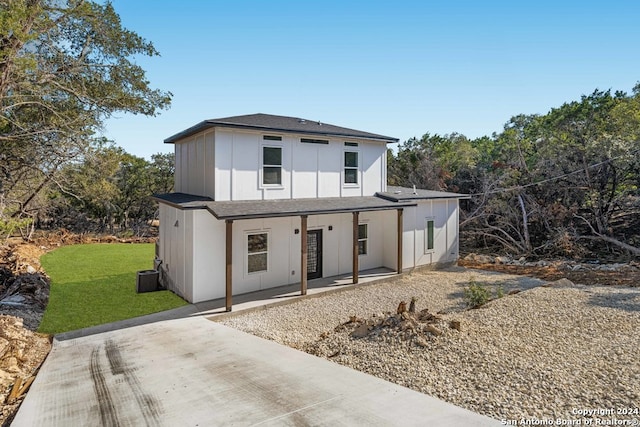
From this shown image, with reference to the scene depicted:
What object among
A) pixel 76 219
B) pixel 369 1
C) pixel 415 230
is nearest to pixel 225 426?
pixel 415 230

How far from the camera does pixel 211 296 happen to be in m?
10.5

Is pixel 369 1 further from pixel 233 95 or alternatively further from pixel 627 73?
pixel 627 73

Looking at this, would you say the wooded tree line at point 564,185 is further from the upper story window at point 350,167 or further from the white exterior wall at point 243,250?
the upper story window at point 350,167

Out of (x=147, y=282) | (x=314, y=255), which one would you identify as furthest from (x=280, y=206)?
(x=147, y=282)

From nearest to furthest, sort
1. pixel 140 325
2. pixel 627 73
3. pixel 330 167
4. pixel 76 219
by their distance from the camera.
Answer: pixel 140 325 → pixel 330 167 → pixel 627 73 → pixel 76 219

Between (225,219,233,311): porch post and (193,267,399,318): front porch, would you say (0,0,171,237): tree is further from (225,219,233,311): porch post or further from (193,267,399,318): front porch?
(193,267,399,318): front porch

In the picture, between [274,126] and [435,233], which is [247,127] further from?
[435,233]

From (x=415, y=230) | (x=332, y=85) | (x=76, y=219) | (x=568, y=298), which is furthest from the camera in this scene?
(x=76, y=219)

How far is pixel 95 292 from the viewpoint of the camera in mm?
11820

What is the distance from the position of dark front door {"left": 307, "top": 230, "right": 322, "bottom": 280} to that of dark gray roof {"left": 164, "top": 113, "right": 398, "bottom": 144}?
140 inches

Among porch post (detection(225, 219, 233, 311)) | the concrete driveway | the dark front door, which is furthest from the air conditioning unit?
the dark front door

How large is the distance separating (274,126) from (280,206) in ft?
8.65

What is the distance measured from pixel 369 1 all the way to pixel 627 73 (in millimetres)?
15144
